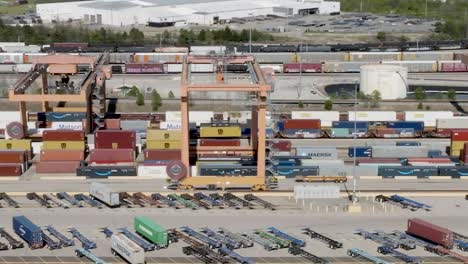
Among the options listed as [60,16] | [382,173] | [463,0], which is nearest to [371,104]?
[382,173]

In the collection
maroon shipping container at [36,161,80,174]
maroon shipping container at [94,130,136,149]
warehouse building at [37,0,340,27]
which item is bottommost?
maroon shipping container at [36,161,80,174]

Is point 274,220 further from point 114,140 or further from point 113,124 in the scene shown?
point 113,124

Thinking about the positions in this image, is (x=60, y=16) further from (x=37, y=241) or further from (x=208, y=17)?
(x=37, y=241)

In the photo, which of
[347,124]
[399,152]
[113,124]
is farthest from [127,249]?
[347,124]

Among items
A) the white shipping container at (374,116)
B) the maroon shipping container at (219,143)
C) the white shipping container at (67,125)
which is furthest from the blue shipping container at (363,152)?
the white shipping container at (67,125)

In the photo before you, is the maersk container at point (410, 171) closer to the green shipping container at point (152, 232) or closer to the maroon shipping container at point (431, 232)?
the maroon shipping container at point (431, 232)

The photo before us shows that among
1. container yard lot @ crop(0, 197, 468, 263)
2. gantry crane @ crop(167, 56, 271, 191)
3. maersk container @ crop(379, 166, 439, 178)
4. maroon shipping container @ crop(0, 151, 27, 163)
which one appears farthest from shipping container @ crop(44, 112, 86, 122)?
maersk container @ crop(379, 166, 439, 178)

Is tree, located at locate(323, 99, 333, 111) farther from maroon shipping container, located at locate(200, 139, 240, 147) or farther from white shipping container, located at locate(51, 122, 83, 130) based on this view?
white shipping container, located at locate(51, 122, 83, 130)
